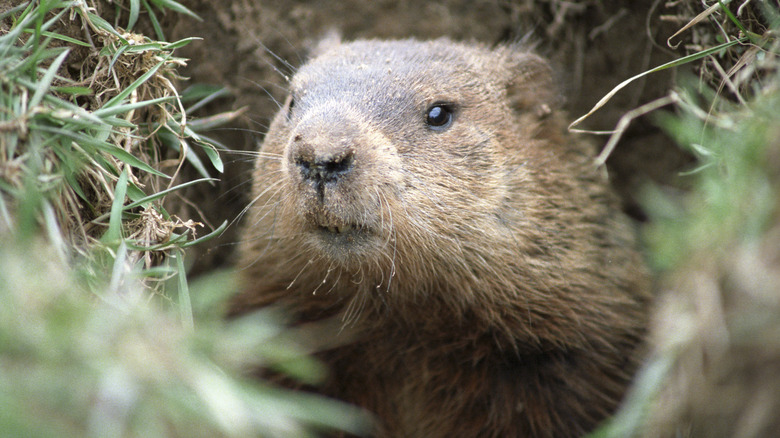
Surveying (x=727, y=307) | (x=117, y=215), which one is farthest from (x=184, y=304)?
(x=727, y=307)

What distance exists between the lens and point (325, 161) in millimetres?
2932

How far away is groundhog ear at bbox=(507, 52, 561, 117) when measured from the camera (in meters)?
4.14

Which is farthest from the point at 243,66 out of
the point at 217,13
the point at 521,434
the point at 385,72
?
the point at 521,434

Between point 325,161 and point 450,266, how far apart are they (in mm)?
906

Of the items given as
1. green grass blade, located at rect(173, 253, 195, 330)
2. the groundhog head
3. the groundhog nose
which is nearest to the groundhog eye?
the groundhog head

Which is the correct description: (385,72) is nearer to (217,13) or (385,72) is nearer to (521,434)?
(217,13)

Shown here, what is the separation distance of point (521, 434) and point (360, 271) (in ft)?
4.13

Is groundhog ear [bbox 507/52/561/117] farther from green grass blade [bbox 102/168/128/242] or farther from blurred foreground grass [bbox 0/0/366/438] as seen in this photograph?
green grass blade [bbox 102/168/128/242]

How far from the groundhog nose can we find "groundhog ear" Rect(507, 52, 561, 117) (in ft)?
4.93

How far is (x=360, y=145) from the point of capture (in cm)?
307

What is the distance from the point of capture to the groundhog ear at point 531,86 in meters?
4.14

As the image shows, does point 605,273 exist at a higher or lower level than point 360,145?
lower

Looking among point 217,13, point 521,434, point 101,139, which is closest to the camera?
point 101,139

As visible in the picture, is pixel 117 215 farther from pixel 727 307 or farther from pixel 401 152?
pixel 727 307
